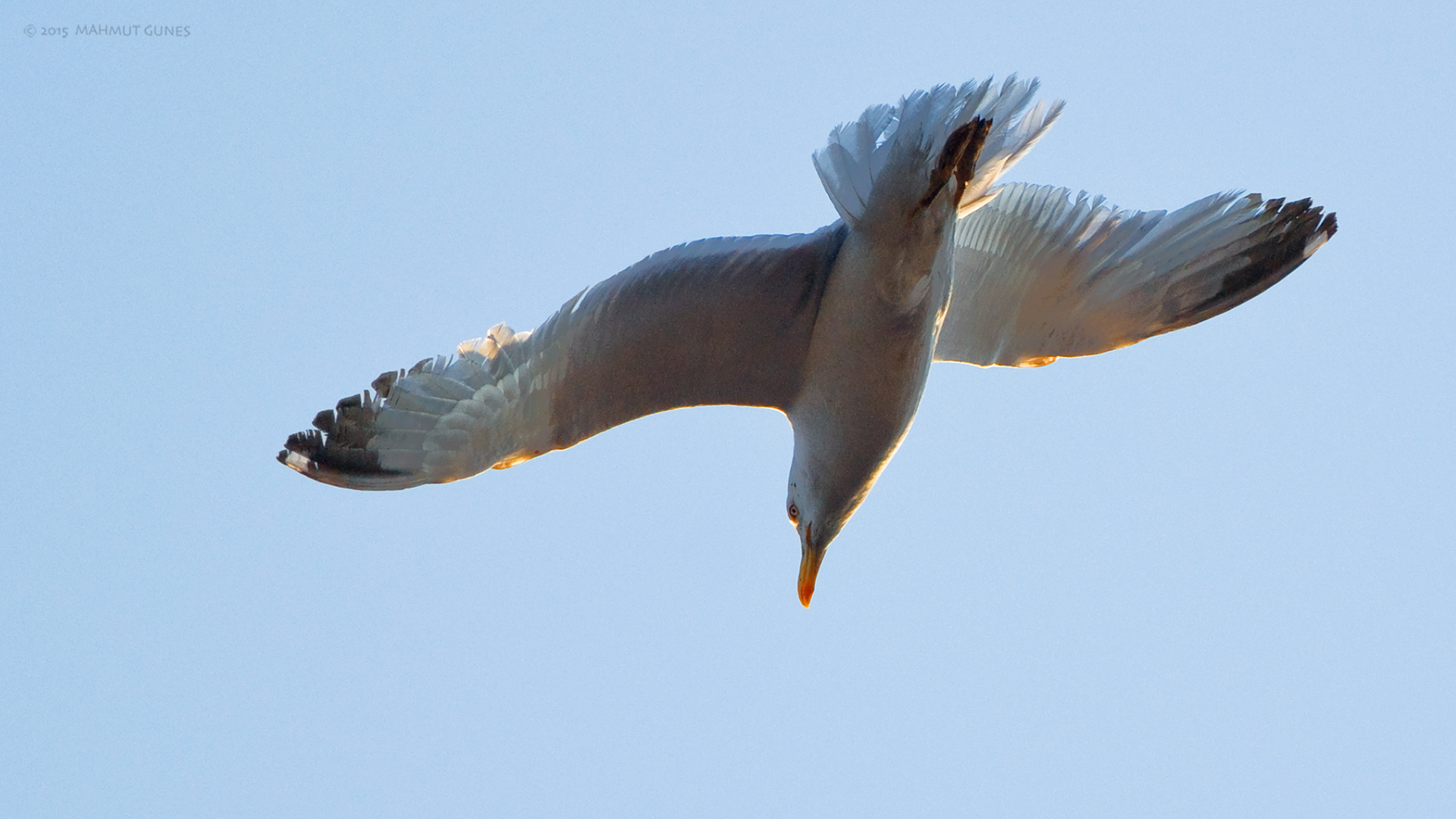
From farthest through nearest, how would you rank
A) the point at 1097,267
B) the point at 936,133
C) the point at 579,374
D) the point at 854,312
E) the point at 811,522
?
1. the point at 1097,267
2. the point at 811,522
3. the point at 579,374
4. the point at 854,312
5. the point at 936,133

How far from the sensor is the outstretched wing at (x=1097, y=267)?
19.9ft

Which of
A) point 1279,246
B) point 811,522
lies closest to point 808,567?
point 811,522

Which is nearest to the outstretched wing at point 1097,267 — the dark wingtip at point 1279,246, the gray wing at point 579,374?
the dark wingtip at point 1279,246

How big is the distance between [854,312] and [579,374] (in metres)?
1.08

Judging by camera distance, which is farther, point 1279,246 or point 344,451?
point 1279,246

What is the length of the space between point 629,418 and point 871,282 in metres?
1.16

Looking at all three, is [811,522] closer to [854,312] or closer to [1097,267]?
[854,312]

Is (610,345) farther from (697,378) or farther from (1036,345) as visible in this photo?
(1036,345)

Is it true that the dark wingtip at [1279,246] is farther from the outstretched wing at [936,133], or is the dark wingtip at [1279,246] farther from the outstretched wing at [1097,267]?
the outstretched wing at [936,133]

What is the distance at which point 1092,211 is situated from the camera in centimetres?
626

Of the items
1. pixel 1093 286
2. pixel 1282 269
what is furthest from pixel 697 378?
pixel 1282 269

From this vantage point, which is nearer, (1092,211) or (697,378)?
(697,378)

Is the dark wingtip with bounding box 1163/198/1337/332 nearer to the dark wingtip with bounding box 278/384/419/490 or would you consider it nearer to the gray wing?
the gray wing

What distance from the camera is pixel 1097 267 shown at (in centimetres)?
623
